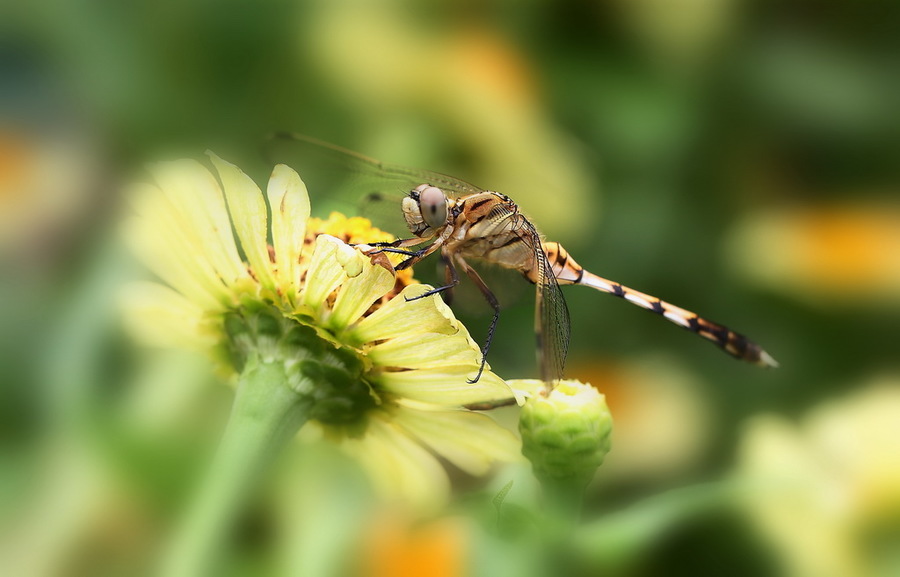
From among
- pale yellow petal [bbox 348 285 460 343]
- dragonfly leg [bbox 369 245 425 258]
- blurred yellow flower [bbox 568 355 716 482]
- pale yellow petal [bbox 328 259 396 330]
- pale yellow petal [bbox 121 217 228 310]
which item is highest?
blurred yellow flower [bbox 568 355 716 482]

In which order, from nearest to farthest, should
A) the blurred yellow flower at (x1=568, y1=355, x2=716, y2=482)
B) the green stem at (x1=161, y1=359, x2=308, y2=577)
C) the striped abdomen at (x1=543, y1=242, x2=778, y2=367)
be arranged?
the green stem at (x1=161, y1=359, x2=308, y2=577) < the striped abdomen at (x1=543, y1=242, x2=778, y2=367) < the blurred yellow flower at (x1=568, y1=355, x2=716, y2=482)

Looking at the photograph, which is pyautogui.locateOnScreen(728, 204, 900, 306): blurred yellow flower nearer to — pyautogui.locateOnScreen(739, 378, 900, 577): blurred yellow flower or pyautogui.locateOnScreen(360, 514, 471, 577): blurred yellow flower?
pyautogui.locateOnScreen(739, 378, 900, 577): blurred yellow flower

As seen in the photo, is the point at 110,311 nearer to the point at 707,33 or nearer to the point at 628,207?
the point at 628,207

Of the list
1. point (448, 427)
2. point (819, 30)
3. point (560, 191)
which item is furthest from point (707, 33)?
point (448, 427)

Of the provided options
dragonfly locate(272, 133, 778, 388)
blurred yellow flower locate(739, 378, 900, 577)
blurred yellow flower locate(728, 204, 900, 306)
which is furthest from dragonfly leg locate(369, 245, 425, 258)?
blurred yellow flower locate(728, 204, 900, 306)

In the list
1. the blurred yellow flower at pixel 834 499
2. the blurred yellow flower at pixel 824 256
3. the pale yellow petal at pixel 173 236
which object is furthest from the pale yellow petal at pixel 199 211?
the blurred yellow flower at pixel 824 256

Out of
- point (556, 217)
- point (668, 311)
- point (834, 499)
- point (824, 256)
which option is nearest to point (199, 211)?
point (668, 311)
